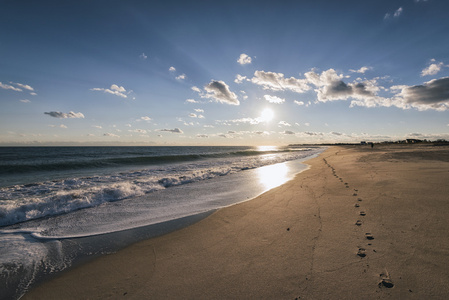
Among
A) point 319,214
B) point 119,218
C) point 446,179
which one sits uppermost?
point 446,179

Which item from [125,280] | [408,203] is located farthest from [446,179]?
[125,280]

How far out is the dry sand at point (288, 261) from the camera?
2.59 meters

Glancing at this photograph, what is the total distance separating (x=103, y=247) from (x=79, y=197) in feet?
17.0

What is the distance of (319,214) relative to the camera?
5234mm

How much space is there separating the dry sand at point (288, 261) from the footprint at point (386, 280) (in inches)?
0.5

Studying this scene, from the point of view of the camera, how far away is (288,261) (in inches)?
126

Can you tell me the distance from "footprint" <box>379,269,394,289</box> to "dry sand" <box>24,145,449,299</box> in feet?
0.05

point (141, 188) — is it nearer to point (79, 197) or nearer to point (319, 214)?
point (79, 197)

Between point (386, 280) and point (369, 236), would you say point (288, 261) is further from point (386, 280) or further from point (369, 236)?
point (369, 236)

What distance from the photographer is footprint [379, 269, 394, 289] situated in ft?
8.26

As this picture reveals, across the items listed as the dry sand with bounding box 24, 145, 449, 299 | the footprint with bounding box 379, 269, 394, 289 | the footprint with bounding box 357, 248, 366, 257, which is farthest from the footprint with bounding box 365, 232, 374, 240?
the footprint with bounding box 379, 269, 394, 289

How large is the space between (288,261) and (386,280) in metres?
1.28

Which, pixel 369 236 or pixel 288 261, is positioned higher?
pixel 369 236

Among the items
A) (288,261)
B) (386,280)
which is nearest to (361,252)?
(386,280)
